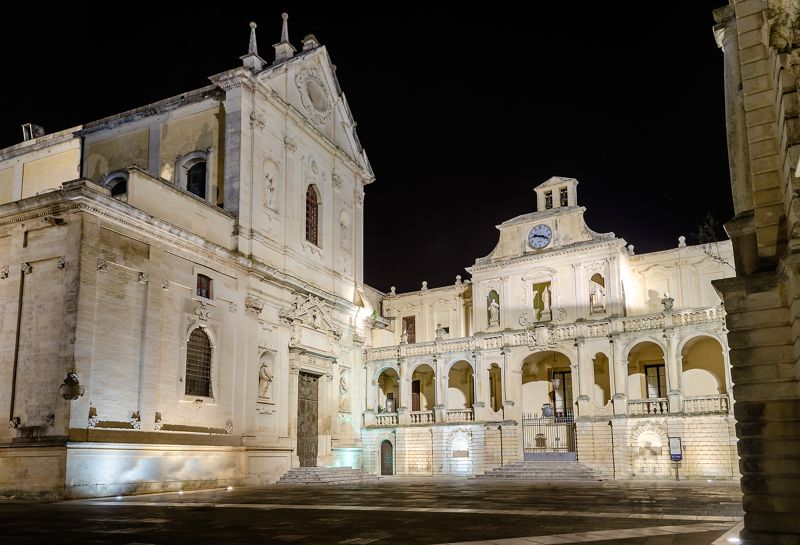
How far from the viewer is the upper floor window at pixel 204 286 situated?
87.6 feet

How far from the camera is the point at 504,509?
1449cm

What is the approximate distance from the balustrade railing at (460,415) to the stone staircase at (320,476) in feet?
36.3

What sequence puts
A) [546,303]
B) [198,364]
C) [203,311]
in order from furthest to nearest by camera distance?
1. [546,303]
2. [203,311]
3. [198,364]

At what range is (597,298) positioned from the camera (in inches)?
1662

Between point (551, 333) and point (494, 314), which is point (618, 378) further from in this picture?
point (494, 314)

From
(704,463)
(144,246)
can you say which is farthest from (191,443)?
(704,463)

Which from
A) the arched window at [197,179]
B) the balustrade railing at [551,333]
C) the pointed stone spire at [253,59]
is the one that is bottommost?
the balustrade railing at [551,333]

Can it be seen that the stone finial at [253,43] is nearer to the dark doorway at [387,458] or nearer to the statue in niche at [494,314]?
the statue in niche at [494,314]

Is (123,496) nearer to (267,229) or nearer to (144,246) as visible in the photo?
(144,246)

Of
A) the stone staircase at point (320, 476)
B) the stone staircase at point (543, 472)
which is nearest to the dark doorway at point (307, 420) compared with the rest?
the stone staircase at point (320, 476)

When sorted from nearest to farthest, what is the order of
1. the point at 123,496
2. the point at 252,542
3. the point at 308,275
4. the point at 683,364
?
the point at 252,542 < the point at 123,496 < the point at 308,275 < the point at 683,364

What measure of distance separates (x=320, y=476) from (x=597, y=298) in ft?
65.9

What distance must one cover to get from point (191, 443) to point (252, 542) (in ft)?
53.4

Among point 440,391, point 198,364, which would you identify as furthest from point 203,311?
point 440,391
